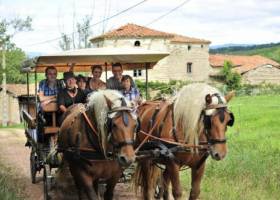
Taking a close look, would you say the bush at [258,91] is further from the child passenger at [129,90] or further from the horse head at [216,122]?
the horse head at [216,122]

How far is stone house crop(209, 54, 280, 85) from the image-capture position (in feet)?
235

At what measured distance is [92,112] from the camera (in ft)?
23.5

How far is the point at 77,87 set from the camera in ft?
30.1

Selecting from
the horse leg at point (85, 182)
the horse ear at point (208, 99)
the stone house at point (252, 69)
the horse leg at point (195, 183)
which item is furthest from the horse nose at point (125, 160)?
the stone house at point (252, 69)

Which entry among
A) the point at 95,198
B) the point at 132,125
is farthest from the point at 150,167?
the point at 132,125

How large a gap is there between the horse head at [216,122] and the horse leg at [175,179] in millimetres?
708

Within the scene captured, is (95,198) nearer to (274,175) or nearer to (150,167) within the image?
(150,167)

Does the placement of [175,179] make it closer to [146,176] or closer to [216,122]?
[216,122]

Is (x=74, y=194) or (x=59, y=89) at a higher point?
Result: (x=59, y=89)

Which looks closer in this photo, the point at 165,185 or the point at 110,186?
the point at 110,186

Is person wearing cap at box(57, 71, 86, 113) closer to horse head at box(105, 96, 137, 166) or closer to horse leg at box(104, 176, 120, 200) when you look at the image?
horse leg at box(104, 176, 120, 200)

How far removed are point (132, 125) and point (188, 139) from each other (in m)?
1.15

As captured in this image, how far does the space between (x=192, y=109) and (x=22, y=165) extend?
781 cm

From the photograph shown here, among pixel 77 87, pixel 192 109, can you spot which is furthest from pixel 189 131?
pixel 77 87
